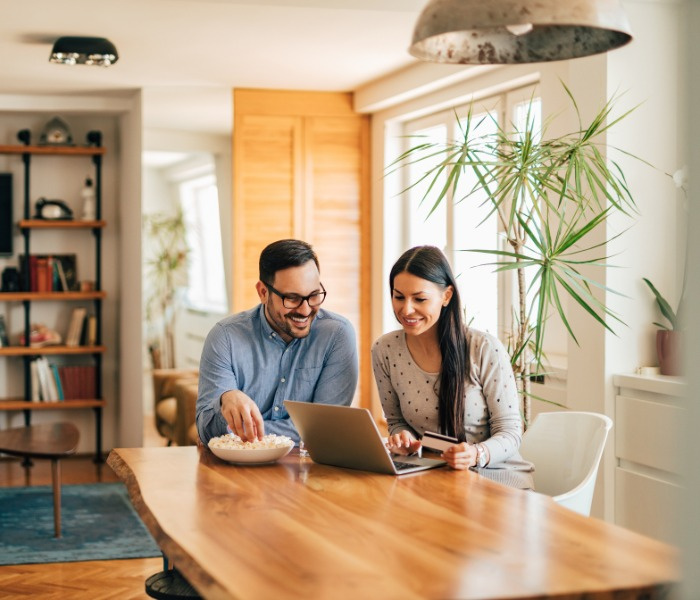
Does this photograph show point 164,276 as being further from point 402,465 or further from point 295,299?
point 402,465

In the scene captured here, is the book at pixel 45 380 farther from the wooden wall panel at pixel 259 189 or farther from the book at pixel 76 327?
the wooden wall panel at pixel 259 189

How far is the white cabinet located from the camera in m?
3.66

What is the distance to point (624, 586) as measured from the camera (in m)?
1.50

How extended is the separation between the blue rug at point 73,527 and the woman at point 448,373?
7.36 feet

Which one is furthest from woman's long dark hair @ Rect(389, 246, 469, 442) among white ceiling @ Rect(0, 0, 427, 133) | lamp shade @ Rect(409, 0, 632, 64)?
white ceiling @ Rect(0, 0, 427, 133)

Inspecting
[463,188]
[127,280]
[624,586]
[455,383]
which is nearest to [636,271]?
[455,383]

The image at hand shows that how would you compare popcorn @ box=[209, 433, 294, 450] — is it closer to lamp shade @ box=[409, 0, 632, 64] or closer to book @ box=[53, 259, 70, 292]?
lamp shade @ box=[409, 0, 632, 64]

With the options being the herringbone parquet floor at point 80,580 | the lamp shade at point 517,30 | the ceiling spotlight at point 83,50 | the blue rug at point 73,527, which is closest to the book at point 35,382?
the blue rug at point 73,527

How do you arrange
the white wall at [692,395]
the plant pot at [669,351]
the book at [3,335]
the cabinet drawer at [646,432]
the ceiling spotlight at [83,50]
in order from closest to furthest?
1. the white wall at [692,395]
2. the cabinet drawer at [646,432]
3. the plant pot at [669,351]
4. the ceiling spotlight at [83,50]
5. the book at [3,335]

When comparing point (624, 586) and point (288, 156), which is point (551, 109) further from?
point (624, 586)

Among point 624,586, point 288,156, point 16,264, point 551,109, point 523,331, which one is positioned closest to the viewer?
point 624,586

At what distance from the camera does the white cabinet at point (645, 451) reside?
144 inches

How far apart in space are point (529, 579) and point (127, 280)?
19.3ft

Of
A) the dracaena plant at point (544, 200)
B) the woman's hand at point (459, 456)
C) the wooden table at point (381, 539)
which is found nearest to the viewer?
the wooden table at point (381, 539)
